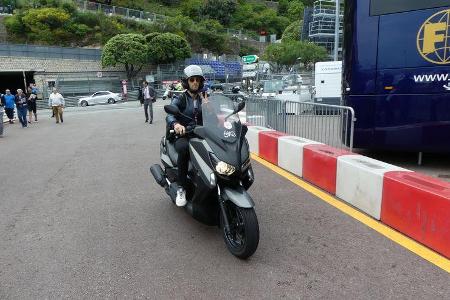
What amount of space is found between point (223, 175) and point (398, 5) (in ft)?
16.3

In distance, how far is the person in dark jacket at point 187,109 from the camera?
4.43 m

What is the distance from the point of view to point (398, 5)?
687 centimetres

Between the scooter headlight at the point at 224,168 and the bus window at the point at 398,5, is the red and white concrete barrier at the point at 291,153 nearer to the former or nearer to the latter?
the bus window at the point at 398,5

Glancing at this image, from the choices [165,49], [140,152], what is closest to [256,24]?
[165,49]

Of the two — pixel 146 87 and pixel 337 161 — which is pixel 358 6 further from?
pixel 146 87

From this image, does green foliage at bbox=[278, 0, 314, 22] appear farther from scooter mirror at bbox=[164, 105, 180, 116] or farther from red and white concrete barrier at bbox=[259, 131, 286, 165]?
scooter mirror at bbox=[164, 105, 180, 116]

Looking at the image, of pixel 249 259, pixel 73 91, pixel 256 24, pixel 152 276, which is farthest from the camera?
pixel 256 24

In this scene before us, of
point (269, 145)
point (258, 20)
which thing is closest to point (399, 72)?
point (269, 145)

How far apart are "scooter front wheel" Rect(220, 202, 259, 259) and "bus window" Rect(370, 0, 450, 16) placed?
4.91m

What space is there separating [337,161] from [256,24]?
305 ft

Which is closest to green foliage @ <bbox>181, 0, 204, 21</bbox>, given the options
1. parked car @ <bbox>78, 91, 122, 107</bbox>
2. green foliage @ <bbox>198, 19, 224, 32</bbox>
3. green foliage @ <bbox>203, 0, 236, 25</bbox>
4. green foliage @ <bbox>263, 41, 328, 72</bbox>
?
green foliage @ <bbox>203, 0, 236, 25</bbox>

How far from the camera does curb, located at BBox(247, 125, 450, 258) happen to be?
3.87 meters

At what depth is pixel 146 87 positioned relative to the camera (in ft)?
59.1

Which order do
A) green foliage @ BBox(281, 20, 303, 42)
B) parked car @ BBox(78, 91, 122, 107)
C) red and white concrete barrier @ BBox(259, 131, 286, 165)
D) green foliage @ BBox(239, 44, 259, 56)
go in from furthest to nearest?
A: green foliage @ BBox(239, 44, 259, 56)
green foliage @ BBox(281, 20, 303, 42)
parked car @ BBox(78, 91, 122, 107)
red and white concrete barrier @ BBox(259, 131, 286, 165)
